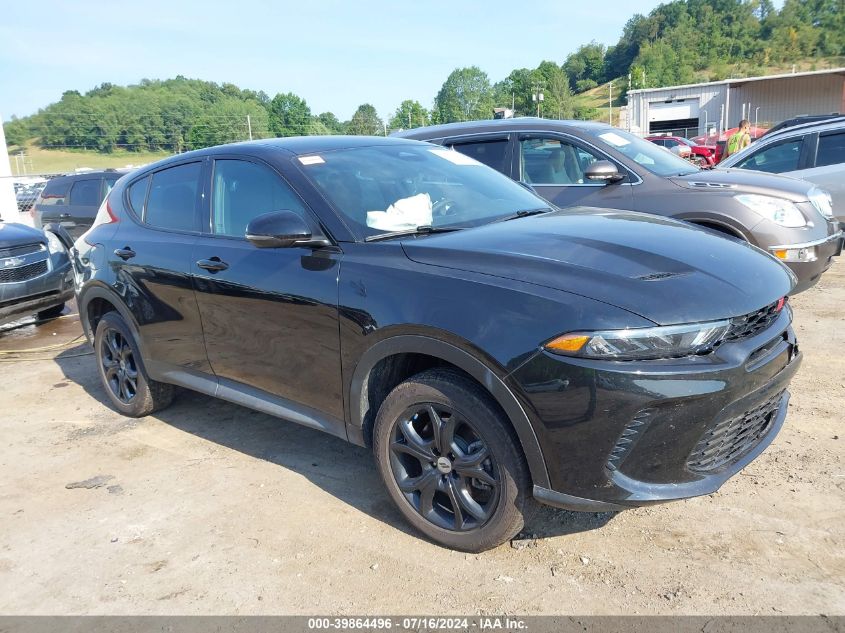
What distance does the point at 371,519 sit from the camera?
3.20 m

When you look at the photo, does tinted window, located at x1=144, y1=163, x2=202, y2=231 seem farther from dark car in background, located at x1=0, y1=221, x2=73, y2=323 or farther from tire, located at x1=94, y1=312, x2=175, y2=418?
dark car in background, located at x1=0, y1=221, x2=73, y2=323

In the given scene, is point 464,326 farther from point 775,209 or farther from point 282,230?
point 775,209

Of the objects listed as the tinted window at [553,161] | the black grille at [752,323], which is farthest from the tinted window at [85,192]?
the black grille at [752,323]

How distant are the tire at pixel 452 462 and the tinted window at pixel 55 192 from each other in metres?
11.3

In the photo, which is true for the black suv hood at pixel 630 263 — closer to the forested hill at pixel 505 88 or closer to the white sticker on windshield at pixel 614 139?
the white sticker on windshield at pixel 614 139

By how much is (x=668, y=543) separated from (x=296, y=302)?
1970mm

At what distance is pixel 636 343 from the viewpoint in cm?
232

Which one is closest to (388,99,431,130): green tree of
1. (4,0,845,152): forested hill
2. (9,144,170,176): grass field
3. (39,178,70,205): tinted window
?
(4,0,845,152): forested hill

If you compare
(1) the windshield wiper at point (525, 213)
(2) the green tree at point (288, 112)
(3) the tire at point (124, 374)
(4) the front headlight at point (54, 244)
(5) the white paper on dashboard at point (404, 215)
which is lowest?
(3) the tire at point (124, 374)

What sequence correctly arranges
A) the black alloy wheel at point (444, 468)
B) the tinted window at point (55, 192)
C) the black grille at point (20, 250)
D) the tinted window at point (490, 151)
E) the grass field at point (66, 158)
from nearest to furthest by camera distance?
the black alloy wheel at point (444, 468) < the tinted window at point (490, 151) < the black grille at point (20, 250) < the tinted window at point (55, 192) < the grass field at point (66, 158)

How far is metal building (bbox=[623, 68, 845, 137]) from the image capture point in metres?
54.8

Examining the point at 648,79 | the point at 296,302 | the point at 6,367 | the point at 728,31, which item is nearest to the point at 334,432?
the point at 296,302

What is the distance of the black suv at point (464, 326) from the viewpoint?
2365 mm

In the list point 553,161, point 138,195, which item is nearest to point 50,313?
point 138,195
